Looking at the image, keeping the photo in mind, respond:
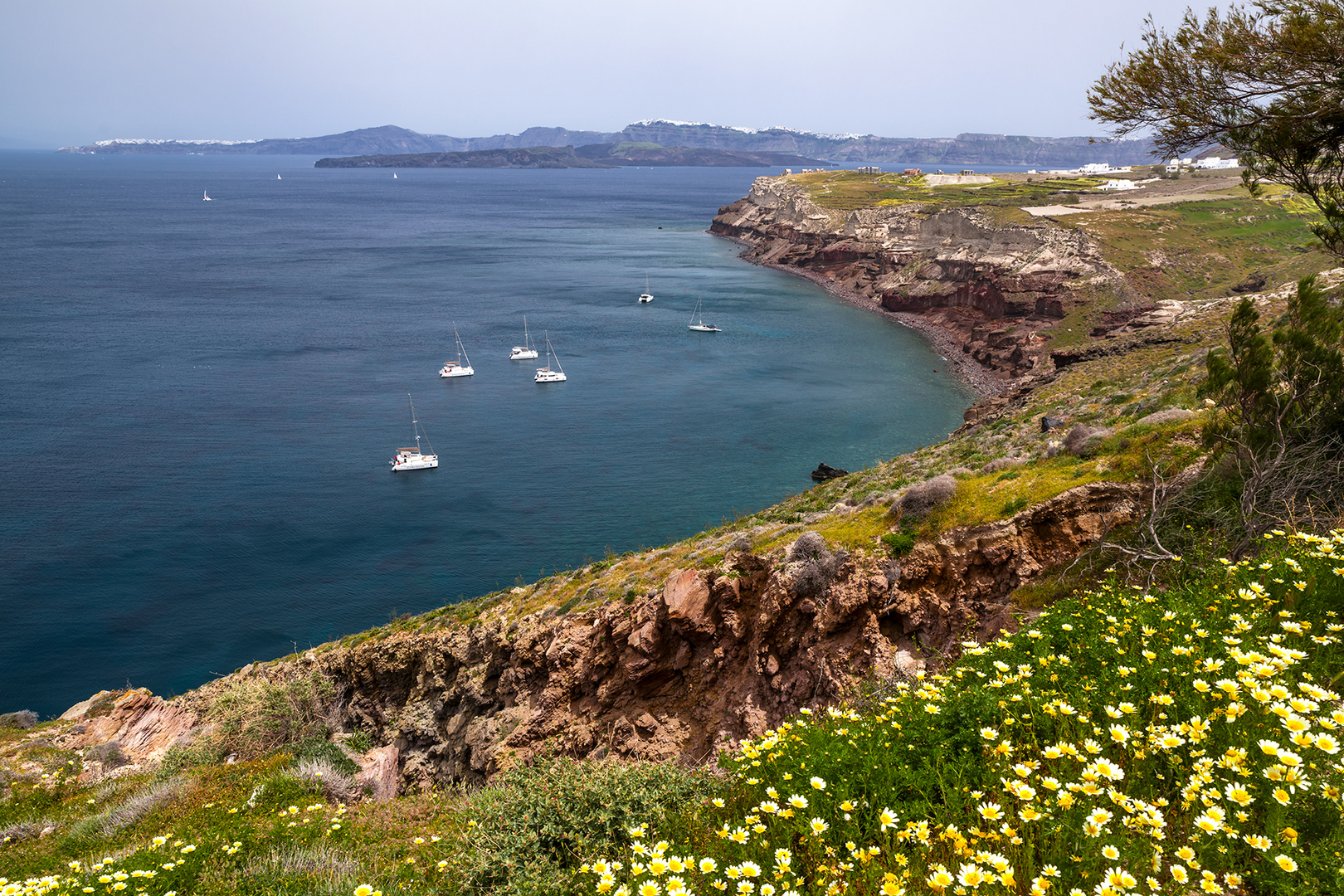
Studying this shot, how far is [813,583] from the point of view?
15.6 meters

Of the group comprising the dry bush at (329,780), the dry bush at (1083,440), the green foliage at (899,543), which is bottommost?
the dry bush at (329,780)

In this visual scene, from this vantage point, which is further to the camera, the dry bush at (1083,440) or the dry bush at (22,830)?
the dry bush at (1083,440)

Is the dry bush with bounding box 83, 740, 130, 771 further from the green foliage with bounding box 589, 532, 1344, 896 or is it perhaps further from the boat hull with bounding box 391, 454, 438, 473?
the boat hull with bounding box 391, 454, 438, 473

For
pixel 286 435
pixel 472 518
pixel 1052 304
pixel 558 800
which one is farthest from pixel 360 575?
pixel 1052 304

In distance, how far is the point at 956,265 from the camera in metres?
104

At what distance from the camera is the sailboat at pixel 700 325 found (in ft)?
314

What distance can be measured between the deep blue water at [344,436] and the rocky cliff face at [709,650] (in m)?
21.4

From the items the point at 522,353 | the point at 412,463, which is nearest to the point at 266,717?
the point at 412,463

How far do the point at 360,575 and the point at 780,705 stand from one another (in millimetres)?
35716

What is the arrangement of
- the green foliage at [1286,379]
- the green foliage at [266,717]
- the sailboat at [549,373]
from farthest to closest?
1. the sailboat at [549,373]
2. the green foliage at [266,717]
3. the green foliage at [1286,379]

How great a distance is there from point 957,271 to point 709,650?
99066 mm

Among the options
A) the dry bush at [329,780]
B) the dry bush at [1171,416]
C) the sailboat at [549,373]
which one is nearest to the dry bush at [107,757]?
the dry bush at [329,780]

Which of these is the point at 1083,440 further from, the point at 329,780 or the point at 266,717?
the point at 266,717

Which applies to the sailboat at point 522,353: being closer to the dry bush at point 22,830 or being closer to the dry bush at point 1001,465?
the dry bush at point 1001,465
